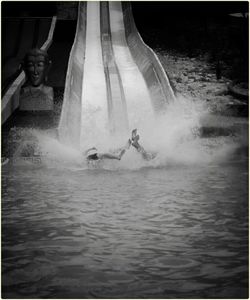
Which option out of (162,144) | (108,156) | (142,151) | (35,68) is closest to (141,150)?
(142,151)

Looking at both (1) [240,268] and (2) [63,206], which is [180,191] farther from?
(1) [240,268]

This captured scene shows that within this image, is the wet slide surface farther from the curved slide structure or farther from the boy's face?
the boy's face

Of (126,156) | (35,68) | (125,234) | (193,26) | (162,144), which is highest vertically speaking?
(193,26)

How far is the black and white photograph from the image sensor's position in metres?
4.39

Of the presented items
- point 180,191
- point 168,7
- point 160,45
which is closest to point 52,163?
point 180,191

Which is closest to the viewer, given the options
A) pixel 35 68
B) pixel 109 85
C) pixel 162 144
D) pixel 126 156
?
pixel 126 156

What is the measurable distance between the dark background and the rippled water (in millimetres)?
6350

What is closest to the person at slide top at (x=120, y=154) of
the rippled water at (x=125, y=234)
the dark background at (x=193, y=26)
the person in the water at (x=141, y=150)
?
the person in the water at (x=141, y=150)

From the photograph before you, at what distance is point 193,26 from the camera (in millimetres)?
17359

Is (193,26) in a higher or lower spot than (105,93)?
higher

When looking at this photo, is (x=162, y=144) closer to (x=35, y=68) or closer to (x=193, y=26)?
(x=35, y=68)

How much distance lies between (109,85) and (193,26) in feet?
19.3

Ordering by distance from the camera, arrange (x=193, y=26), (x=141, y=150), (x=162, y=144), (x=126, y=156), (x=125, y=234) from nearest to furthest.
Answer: (x=125, y=234) < (x=141, y=150) < (x=126, y=156) < (x=162, y=144) < (x=193, y=26)

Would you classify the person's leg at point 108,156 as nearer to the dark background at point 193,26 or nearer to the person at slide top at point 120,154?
the person at slide top at point 120,154
